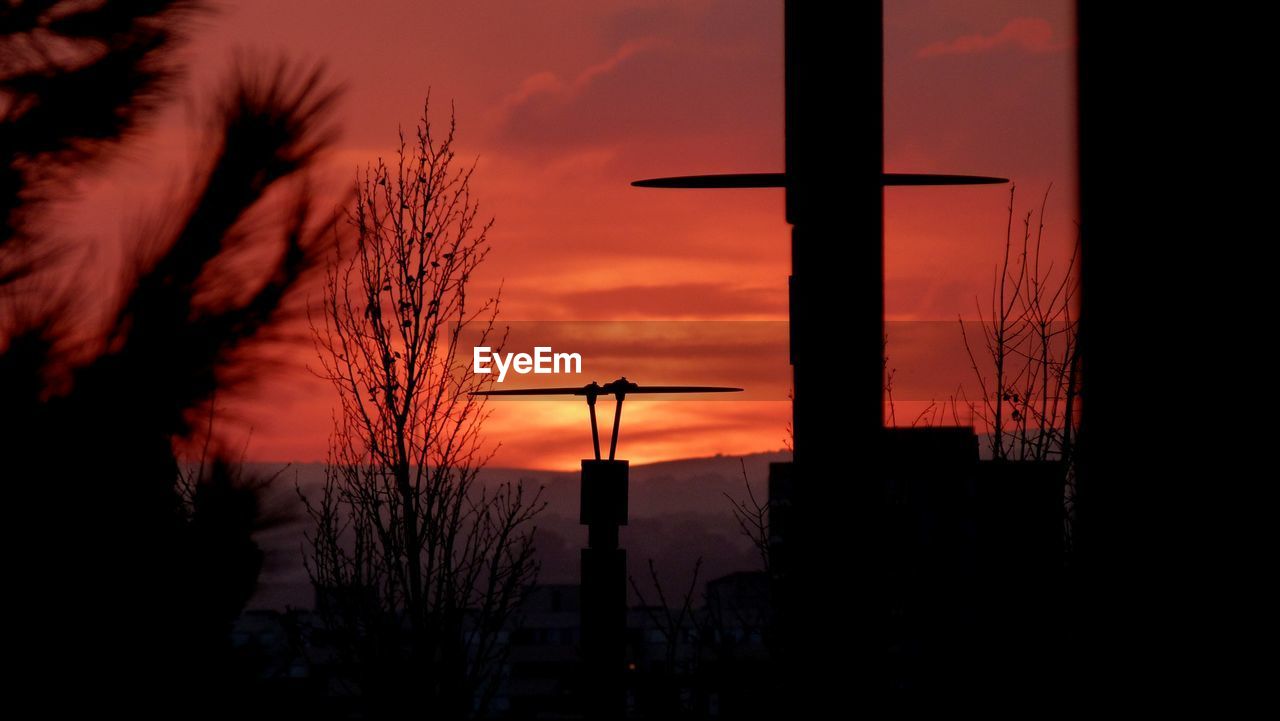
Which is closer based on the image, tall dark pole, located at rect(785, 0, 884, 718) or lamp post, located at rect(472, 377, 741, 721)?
tall dark pole, located at rect(785, 0, 884, 718)

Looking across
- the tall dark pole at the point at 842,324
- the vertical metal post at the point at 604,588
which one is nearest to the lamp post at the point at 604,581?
the vertical metal post at the point at 604,588

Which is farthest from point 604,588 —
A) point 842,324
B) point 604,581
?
point 842,324

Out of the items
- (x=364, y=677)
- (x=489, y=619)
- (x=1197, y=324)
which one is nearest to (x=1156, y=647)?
(x=1197, y=324)

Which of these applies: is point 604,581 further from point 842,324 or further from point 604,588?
point 842,324

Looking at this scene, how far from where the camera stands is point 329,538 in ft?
73.2

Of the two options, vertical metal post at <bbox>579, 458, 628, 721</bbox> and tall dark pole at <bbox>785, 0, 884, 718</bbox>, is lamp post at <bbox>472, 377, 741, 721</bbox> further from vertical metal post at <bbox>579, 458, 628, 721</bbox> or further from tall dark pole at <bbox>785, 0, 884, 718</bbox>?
tall dark pole at <bbox>785, 0, 884, 718</bbox>

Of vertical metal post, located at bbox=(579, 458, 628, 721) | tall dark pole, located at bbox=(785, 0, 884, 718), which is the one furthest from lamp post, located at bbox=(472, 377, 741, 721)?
tall dark pole, located at bbox=(785, 0, 884, 718)

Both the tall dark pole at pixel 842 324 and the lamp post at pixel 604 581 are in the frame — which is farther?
the lamp post at pixel 604 581

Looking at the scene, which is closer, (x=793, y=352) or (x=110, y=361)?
(x=110, y=361)

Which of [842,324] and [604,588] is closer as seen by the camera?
[842,324]

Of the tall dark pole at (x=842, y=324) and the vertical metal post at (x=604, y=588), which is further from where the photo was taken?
the vertical metal post at (x=604, y=588)

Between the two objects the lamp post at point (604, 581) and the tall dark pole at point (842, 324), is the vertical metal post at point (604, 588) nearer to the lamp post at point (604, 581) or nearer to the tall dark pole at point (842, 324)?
the lamp post at point (604, 581)

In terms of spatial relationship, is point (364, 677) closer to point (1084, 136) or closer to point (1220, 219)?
point (1084, 136)

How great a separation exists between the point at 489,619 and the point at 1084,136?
60.6 ft
